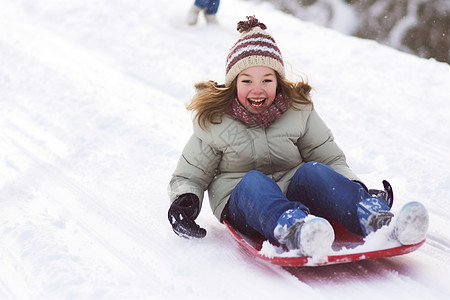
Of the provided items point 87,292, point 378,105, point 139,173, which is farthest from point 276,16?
point 87,292

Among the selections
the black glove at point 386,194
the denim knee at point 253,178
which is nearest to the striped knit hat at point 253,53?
the denim knee at point 253,178

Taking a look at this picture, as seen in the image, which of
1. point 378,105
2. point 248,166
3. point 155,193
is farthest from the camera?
point 378,105

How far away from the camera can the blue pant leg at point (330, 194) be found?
1.82 meters

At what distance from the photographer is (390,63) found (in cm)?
386

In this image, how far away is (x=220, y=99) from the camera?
7.00ft

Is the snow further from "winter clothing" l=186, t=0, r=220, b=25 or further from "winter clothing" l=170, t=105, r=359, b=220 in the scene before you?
"winter clothing" l=170, t=105, r=359, b=220

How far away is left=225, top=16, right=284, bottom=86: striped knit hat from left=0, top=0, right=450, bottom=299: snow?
62 cm

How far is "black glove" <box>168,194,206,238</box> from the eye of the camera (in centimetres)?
200

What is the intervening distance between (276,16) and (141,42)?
4.28 ft

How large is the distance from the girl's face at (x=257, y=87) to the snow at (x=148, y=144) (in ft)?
1.64

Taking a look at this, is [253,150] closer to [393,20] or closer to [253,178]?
[253,178]

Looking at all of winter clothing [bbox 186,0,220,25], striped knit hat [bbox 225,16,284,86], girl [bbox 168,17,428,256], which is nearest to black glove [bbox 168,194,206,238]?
girl [bbox 168,17,428,256]

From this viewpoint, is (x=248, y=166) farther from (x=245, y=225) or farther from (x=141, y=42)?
(x=141, y=42)

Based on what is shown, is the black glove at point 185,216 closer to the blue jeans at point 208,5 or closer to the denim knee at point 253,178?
the denim knee at point 253,178
